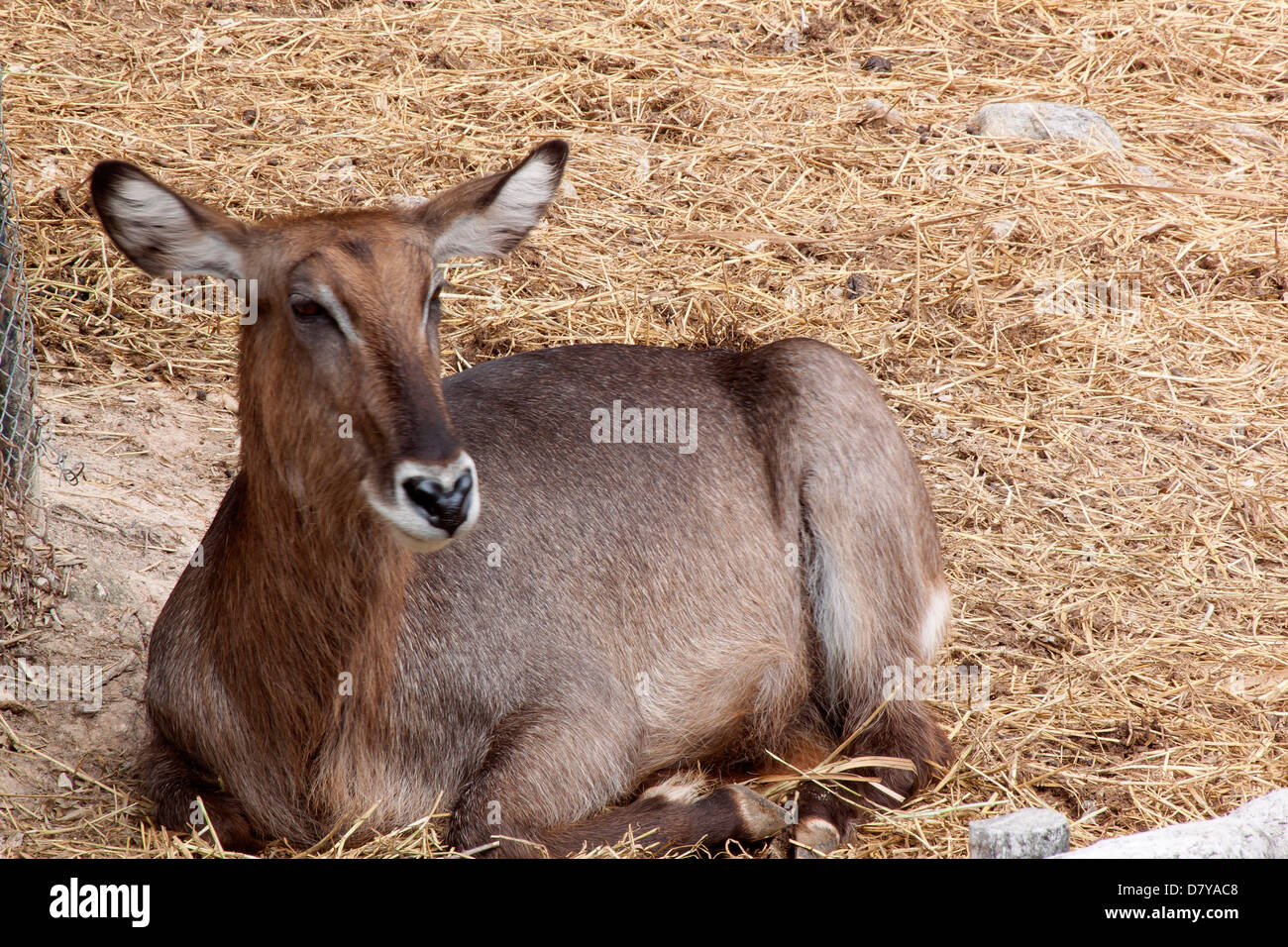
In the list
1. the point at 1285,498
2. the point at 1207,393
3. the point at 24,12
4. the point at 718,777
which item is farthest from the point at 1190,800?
the point at 24,12

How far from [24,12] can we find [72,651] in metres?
5.16

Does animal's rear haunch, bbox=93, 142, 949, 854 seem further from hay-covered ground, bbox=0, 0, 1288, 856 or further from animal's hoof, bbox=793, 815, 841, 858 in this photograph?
hay-covered ground, bbox=0, 0, 1288, 856

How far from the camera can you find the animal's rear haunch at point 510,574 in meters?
3.23

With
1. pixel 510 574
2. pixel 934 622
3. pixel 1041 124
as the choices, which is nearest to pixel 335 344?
pixel 510 574

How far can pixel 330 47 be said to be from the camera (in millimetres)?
7902

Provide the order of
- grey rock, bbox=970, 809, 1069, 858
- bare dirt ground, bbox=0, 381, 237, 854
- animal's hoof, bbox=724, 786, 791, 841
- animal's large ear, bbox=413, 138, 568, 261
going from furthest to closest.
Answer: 1. bare dirt ground, bbox=0, 381, 237, 854
2. animal's hoof, bbox=724, 786, 791, 841
3. animal's large ear, bbox=413, 138, 568, 261
4. grey rock, bbox=970, 809, 1069, 858

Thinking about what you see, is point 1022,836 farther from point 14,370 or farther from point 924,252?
point 924,252

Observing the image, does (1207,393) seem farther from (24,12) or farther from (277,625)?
(24,12)

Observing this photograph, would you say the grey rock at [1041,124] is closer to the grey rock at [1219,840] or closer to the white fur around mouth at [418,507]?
the grey rock at [1219,840]

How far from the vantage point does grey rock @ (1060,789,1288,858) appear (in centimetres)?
300

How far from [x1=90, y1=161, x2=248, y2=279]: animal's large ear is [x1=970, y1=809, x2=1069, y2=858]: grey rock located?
7.77 ft

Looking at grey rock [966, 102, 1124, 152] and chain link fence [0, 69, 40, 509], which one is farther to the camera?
grey rock [966, 102, 1124, 152]

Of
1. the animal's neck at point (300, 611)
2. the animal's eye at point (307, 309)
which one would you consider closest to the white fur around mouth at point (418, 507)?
the animal's neck at point (300, 611)

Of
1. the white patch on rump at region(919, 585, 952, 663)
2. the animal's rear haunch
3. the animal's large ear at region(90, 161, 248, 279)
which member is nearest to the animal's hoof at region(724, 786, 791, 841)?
the animal's rear haunch
